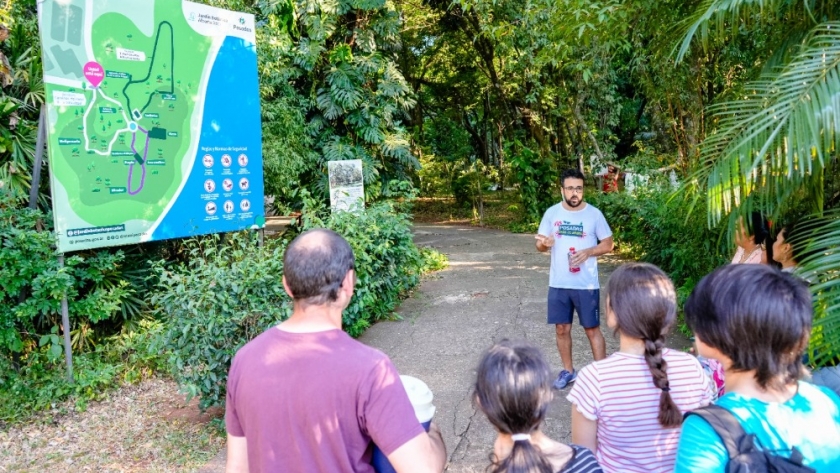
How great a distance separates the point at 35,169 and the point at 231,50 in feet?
7.34

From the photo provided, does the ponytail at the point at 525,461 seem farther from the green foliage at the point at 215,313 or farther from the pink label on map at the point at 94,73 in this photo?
the pink label on map at the point at 94,73

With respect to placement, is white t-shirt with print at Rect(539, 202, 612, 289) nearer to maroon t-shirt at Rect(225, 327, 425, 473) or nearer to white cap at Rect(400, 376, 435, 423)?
white cap at Rect(400, 376, 435, 423)

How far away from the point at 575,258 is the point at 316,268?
307 cm

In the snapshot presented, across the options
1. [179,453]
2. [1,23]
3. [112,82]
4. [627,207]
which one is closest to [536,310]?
[627,207]

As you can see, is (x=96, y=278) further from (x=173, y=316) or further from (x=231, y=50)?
(x=231, y=50)

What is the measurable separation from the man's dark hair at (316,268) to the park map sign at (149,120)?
3804 mm

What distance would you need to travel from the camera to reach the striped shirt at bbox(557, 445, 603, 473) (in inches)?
65.4

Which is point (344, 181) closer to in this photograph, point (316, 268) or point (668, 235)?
point (668, 235)

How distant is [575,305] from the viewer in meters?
4.71

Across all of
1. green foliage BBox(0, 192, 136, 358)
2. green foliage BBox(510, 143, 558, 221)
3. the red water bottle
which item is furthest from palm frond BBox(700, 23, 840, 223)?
green foliage BBox(510, 143, 558, 221)

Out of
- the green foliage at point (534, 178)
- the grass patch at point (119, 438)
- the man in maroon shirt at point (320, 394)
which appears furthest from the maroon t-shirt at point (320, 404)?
the green foliage at point (534, 178)

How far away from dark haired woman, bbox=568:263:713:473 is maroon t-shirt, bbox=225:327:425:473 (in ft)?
2.32

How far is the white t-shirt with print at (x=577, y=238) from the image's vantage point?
462 cm

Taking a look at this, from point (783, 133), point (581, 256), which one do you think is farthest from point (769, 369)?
point (581, 256)
